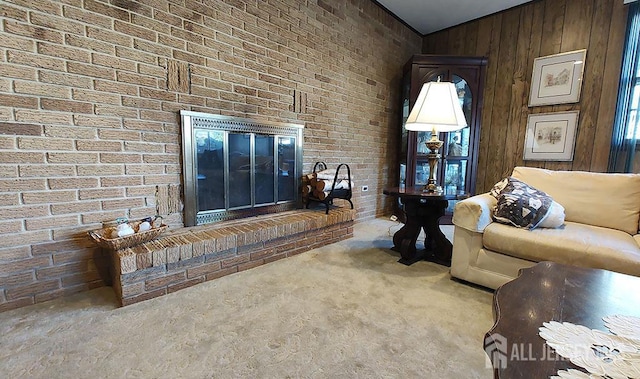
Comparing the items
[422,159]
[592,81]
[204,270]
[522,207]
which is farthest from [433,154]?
[592,81]

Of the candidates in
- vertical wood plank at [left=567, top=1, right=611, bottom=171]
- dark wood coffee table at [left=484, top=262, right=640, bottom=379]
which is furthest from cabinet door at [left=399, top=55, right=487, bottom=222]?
dark wood coffee table at [left=484, top=262, right=640, bottom=379]

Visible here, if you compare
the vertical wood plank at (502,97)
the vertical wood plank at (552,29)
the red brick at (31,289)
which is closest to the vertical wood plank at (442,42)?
the vertical wood plank at (502,97)

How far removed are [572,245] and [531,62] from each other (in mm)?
2833

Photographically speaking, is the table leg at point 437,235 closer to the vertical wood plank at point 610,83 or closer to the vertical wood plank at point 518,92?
the vertical wood plank at point 518,92

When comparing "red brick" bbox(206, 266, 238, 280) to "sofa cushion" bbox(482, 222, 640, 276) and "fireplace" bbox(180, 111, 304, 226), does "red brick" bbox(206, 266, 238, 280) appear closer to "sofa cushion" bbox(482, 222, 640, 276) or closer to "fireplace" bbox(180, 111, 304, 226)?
"fireplace" bbox(180, 111, 304, 226)

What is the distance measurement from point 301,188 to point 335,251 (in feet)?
2.51

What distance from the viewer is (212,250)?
192 centimetres

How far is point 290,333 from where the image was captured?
1.39 m

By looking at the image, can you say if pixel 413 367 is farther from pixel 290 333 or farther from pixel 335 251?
pixel 335 251

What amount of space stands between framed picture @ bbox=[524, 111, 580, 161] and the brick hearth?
261 cm

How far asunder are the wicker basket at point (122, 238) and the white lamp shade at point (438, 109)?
1.99 meters

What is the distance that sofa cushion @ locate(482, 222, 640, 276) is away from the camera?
4.89 ft

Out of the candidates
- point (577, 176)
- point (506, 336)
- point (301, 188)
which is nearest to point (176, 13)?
point (301, 188)

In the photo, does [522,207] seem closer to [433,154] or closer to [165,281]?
[433,154]
